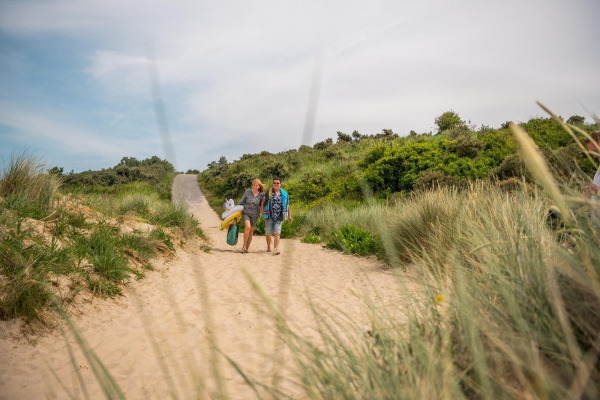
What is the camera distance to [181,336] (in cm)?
391

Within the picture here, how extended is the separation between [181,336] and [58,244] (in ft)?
9.14

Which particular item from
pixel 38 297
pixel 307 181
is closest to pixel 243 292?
pixel 38 297

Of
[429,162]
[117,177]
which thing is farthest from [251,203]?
[117,177]

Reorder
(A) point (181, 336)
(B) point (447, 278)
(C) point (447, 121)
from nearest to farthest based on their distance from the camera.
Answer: (B) point (447, 278), (A) point (181, 336), (C) point (447, 121)

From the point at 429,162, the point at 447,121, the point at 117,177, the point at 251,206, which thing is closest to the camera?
the point at 251,206

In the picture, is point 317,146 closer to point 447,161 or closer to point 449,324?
point 447,161

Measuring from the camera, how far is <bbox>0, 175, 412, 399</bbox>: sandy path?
2.77 m

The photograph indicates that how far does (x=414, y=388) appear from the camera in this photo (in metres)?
1.35

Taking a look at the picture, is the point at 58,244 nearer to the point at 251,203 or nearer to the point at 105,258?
the point at 105,258

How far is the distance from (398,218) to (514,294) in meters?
5.68

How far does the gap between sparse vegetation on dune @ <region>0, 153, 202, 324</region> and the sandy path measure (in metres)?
0.29

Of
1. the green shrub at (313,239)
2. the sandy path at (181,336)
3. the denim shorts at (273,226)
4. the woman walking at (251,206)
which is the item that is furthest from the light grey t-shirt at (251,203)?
the green shrub at (313,239)

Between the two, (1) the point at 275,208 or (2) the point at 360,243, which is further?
(1) the point at 275,208

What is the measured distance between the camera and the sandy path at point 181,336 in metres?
2.77
